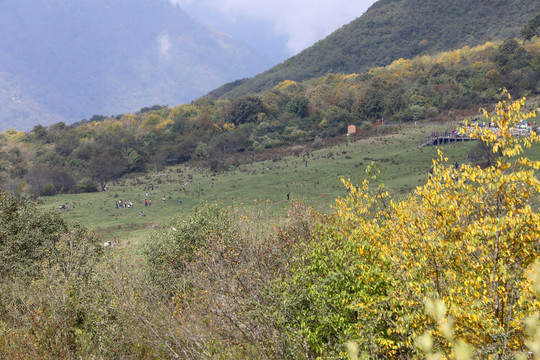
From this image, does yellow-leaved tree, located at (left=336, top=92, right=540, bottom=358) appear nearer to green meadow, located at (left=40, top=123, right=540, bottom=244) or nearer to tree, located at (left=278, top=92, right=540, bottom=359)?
tree, located at (left=278, top=92, right=540, bottom=359)

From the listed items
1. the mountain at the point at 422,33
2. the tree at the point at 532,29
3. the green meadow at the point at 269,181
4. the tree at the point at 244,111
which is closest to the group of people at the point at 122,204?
the green meadow at the point at 269,181

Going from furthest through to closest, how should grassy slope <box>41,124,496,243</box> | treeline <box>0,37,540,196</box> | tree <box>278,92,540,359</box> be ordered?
treeline <box>0,37,540,196</box>, grassy slope <box>41,124,496,243</box>, tree <box>278,92,540,359</box>

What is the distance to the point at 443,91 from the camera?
10244 cm

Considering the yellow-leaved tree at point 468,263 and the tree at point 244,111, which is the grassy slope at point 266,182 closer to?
the tree at point 244,111

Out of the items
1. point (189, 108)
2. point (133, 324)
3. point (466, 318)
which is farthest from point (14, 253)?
point (189, 108)

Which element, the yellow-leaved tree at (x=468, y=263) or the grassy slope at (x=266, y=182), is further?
the grassy slope at (x=266, y=182)

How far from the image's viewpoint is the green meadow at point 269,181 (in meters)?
54.1

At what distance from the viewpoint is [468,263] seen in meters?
8.80

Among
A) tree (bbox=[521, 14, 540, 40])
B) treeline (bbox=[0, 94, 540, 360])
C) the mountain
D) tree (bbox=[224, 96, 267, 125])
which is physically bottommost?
treeline (bbox=[0, 94, 540, 360])

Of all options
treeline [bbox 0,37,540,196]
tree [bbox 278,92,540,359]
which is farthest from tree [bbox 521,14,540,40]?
tree [bbox 278,92,540,359]

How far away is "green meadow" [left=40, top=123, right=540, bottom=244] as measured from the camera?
54125 mm

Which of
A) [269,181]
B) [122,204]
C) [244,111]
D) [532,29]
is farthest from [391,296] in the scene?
[532,29]

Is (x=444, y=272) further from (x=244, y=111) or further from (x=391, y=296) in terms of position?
(x=244, y=111)

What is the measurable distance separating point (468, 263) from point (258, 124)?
102850mm
